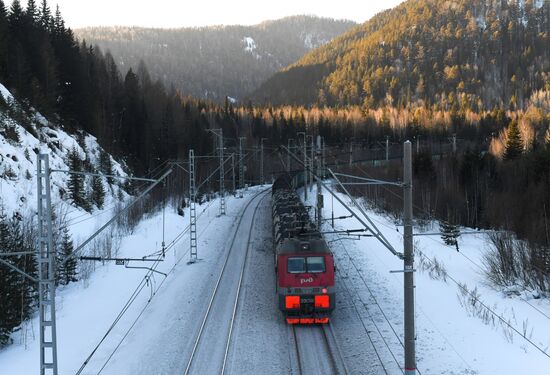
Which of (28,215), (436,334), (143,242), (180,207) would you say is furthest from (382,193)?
(436,334)

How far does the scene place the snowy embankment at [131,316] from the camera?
1552 cm

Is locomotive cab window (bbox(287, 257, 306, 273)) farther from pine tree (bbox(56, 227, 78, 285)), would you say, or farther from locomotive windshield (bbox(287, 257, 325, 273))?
pine tree (bbox(56, 227, 78, 285))

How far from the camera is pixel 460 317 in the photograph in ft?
58.6

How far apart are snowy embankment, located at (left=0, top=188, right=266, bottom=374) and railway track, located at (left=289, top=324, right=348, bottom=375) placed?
384 cm

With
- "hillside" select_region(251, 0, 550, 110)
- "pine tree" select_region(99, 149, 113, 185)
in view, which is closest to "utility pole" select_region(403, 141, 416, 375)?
"pine tree" select_region(99, 149, 113, 185)

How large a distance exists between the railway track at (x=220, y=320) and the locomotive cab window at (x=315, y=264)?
3.73 metres

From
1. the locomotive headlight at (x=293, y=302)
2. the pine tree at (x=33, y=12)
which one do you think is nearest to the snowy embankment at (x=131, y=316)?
the locomotive headlight at (x=293, y=302)

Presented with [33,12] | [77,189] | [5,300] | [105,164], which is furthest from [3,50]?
[5,300]

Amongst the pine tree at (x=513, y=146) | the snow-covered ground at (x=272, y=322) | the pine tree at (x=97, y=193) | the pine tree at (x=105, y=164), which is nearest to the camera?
the snow-covered ground at (x=272, y=322)

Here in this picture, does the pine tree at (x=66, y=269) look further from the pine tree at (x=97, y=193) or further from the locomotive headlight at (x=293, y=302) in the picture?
the pine tree at (x=97, y=193)

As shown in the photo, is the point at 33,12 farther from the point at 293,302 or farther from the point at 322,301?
the point at 322,301

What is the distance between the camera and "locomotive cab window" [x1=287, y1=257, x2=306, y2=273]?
17491 millimetres

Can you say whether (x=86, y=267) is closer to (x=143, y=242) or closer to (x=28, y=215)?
(x=143, y=242)

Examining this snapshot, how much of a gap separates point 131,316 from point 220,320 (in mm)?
3918
